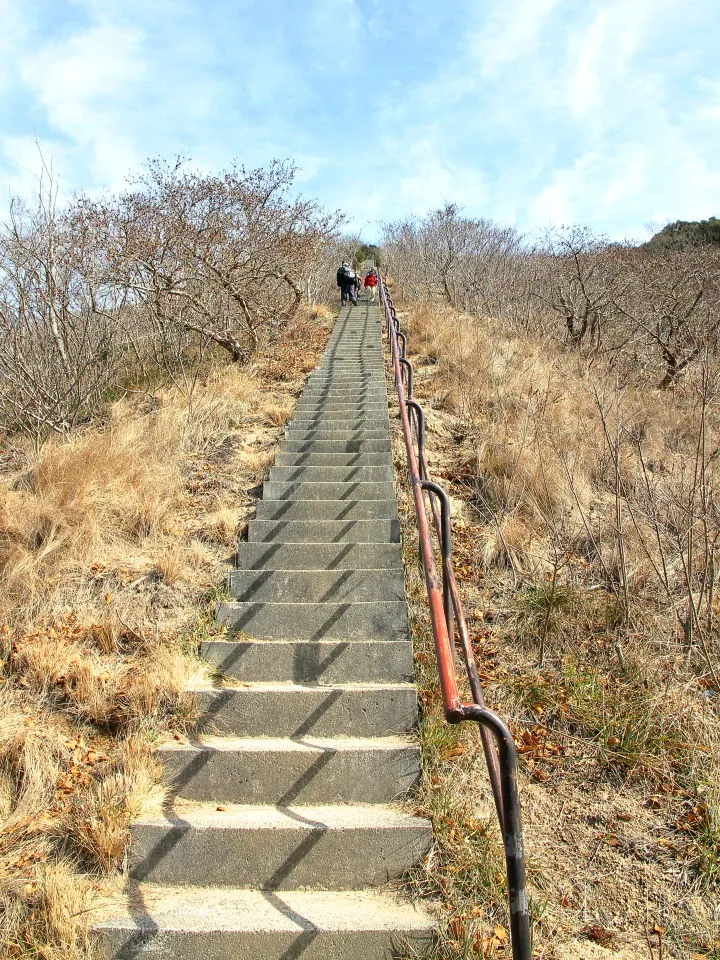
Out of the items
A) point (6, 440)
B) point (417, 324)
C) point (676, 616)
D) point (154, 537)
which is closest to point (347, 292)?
point (417, 324)

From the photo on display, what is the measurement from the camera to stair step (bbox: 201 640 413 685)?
153 inches

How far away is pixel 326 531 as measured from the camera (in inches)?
207

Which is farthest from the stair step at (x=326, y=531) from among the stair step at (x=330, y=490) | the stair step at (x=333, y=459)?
the stair step at (x=333, y=459)

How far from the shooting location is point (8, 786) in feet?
10.6

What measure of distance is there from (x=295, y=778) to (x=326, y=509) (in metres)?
2.67

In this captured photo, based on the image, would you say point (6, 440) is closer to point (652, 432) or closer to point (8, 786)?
point (8, 786)

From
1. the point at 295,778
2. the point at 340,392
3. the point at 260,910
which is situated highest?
the point at 340,392

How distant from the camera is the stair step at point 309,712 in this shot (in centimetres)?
360

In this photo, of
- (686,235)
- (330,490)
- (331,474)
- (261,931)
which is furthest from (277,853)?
(686,235)

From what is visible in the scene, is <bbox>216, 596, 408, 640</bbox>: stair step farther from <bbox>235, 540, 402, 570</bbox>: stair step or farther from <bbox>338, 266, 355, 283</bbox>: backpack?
<bbox>338, 266, 355, 283</bbox>: backpack

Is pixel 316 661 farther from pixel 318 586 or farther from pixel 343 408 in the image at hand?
pixel 343 408

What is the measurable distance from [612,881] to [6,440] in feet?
24.1

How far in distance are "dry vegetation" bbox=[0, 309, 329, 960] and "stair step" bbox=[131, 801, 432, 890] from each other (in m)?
0.19

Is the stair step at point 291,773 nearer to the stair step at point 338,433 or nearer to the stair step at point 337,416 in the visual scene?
the stair step at point 338,433
